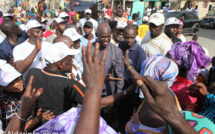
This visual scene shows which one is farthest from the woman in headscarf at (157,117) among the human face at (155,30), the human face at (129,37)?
the human face at (155,30)

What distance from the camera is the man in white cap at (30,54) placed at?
2.35 meters

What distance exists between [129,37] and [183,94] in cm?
156

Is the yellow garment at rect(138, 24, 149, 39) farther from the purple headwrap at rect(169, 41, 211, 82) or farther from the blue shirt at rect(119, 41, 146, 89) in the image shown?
the purple headwrap at rect(169, 41, 211, 82)

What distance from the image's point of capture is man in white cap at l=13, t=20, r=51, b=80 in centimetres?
235

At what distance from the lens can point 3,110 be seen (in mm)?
1494

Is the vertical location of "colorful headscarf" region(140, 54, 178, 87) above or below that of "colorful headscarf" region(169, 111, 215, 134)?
above

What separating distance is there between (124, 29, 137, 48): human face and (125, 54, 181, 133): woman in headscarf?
3.96 ft

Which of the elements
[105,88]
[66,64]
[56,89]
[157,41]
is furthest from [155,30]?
[56,89]

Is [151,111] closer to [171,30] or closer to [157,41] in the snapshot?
[157,41]

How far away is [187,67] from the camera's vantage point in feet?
6.11

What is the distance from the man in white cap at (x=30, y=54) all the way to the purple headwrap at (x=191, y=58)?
2.16 meters

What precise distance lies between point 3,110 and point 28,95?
581 mm

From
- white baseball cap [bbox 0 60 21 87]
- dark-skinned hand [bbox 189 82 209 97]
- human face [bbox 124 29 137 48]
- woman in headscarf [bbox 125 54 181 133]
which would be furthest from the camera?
human face [bbox 124 29 137 48]

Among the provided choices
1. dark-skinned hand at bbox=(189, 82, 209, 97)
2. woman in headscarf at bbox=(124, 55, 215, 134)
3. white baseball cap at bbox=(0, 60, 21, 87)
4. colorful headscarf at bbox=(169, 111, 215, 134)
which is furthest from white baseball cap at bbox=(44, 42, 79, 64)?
dark-skinned hand at bbox=(189, 82, 209, 97)
